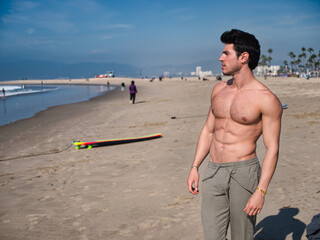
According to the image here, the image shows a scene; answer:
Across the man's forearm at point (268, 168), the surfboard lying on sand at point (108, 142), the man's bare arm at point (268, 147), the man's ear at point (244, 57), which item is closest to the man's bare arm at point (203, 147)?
the man's ear at point (244, 57)

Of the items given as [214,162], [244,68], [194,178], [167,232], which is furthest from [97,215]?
[244,68]

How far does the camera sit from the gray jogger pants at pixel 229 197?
98.3 inches

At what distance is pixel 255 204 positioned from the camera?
234cm

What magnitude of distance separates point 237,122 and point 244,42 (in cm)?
67

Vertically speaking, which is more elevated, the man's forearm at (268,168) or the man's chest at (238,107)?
the man's chest at (238,107)

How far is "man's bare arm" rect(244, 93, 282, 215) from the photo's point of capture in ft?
7.70

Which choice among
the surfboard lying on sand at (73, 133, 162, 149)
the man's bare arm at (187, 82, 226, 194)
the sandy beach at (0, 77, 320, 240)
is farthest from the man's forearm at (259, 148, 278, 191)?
the surfboard lying on sand at (73, 133, 162, 149)

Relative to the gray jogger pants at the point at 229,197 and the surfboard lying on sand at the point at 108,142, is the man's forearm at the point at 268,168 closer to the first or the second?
the gray jogger pants at the point at 229,197

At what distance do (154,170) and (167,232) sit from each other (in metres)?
2.72

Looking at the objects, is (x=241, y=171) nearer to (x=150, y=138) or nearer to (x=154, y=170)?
(x=154, y=170)

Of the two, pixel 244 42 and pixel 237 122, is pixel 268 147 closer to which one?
pixel 237 122

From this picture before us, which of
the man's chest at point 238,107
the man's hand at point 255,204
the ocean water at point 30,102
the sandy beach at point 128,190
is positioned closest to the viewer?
the man's hand at point 255,204

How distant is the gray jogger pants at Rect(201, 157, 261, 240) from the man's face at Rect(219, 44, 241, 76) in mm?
792

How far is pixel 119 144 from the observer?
9781 mm
